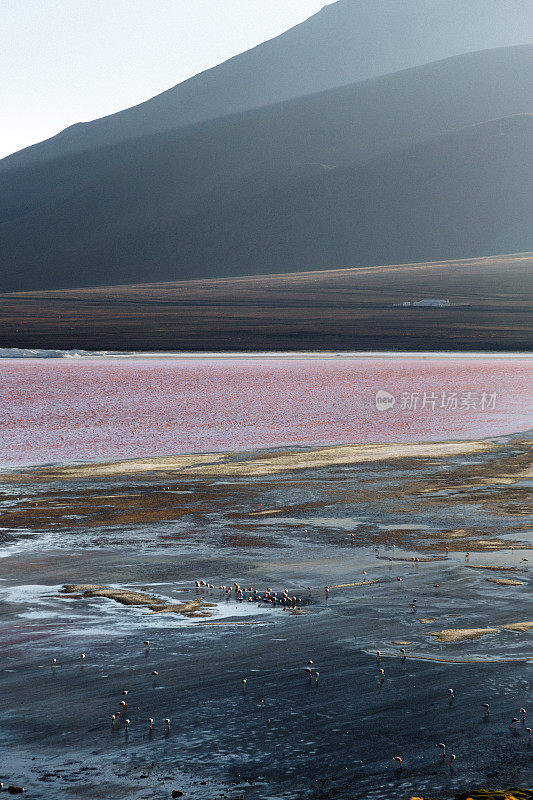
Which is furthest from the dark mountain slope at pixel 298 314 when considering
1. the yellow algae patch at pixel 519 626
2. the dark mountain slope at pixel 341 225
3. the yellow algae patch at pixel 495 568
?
the yellow algae patch at pixel 519 626

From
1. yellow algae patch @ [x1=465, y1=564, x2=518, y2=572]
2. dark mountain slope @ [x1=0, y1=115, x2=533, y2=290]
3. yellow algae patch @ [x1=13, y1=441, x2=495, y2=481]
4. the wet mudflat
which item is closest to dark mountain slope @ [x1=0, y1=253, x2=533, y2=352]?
dark mountain slope @ [x1=0, y1=115, x2=533, y2=290]

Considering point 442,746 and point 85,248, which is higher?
point 85,248

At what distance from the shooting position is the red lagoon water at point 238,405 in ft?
82.6

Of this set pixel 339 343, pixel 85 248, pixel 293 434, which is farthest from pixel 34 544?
pixel 85 248

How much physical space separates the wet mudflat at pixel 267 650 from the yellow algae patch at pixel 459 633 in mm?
67

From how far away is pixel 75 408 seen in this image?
106ft

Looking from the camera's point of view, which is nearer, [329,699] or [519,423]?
[329,699]

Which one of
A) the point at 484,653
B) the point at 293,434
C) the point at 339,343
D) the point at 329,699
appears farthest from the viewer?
the point at 339,343

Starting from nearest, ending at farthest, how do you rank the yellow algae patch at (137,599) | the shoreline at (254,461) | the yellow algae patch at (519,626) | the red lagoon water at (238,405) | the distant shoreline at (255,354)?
the yellow algae patch at (519,626) → the yellow algae patch at (137,599) → the shoreline at (254,461) → the red lagoon water at (238,405) → the distant shoreline at (255,354)

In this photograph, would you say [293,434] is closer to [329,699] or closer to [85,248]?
[329,699]

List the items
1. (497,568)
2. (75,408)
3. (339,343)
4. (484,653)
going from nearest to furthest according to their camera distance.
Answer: (484,653), (497,568), (75,408), (339,343)

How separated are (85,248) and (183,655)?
178 meters

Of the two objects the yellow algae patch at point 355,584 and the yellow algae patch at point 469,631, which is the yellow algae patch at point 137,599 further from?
the yellow algae patch at point 469,631

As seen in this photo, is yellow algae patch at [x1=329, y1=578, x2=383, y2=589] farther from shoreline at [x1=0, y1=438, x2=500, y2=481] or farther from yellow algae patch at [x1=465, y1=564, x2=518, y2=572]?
shoreline at [x1=0, y1=438, x2=500, y2=481]
